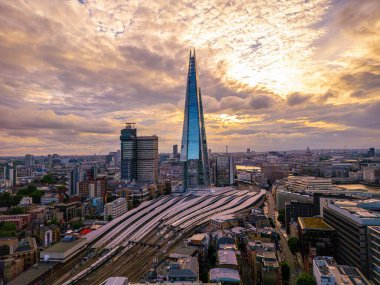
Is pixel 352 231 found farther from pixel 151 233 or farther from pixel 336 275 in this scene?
pixel 151 233

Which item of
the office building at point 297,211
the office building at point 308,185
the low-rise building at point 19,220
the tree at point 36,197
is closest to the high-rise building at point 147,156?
the tree at point 36,197

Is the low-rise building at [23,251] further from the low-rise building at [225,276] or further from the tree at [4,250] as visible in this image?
the low-rise building at [225,276]

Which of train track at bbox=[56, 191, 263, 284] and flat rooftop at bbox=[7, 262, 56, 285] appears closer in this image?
flat rooftop at bbox=[7, 262, 56, 285]

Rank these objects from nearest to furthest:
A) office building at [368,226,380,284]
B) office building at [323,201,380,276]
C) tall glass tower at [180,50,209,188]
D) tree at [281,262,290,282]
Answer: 1. office building at [368,226,380,284]
2. office building at [323,201,380,276]
3. tree at [281,262,290,282]
4. tall glass tower at [180,50,209,188]

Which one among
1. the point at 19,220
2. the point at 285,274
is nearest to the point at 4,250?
the point at 19,220

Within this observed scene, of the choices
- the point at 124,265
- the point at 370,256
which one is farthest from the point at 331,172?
the point at 124,265

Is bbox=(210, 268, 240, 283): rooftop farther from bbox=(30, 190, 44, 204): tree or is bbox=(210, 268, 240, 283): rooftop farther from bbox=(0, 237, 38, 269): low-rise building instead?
bbox=(30, 190, 44, 204): tree

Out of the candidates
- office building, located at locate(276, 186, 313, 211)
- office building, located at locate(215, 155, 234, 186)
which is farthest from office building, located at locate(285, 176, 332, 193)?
office building, located at locate(215, 155, 234, 186)
